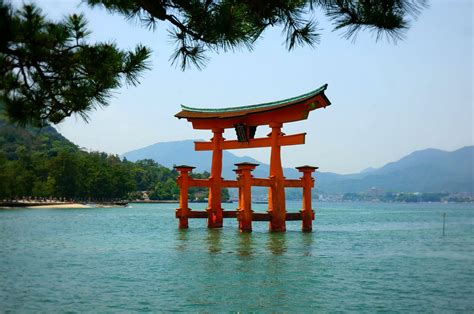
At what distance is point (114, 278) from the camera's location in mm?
13094

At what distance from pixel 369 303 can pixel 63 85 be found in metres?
7.70

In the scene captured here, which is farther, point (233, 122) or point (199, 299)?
point (233, 122)

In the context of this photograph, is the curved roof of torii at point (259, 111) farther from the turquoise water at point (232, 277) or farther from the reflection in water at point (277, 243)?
the turquoise water at point (232, 277)

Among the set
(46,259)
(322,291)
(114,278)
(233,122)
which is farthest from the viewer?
(233,122)

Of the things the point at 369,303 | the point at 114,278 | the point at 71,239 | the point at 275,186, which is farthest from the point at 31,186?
the point at 369,303

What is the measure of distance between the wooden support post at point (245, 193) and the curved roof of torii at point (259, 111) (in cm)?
239

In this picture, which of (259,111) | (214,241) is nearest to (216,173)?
(259,111)

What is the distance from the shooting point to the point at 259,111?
23672mm

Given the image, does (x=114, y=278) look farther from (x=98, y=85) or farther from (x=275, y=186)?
(x=275, y=186)

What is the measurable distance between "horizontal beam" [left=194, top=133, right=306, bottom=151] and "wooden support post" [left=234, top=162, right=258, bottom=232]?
57.0 inches

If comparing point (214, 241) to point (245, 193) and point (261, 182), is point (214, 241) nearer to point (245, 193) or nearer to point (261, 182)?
point (245, 193)

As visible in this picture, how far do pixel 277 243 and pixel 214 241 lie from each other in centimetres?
267

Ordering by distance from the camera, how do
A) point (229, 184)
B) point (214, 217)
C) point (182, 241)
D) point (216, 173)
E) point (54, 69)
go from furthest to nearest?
point (214, 217) < point (229, 184) < point (216, 173) < point (182, 241) < point (54, 69)

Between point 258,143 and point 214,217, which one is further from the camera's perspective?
point 214,217
